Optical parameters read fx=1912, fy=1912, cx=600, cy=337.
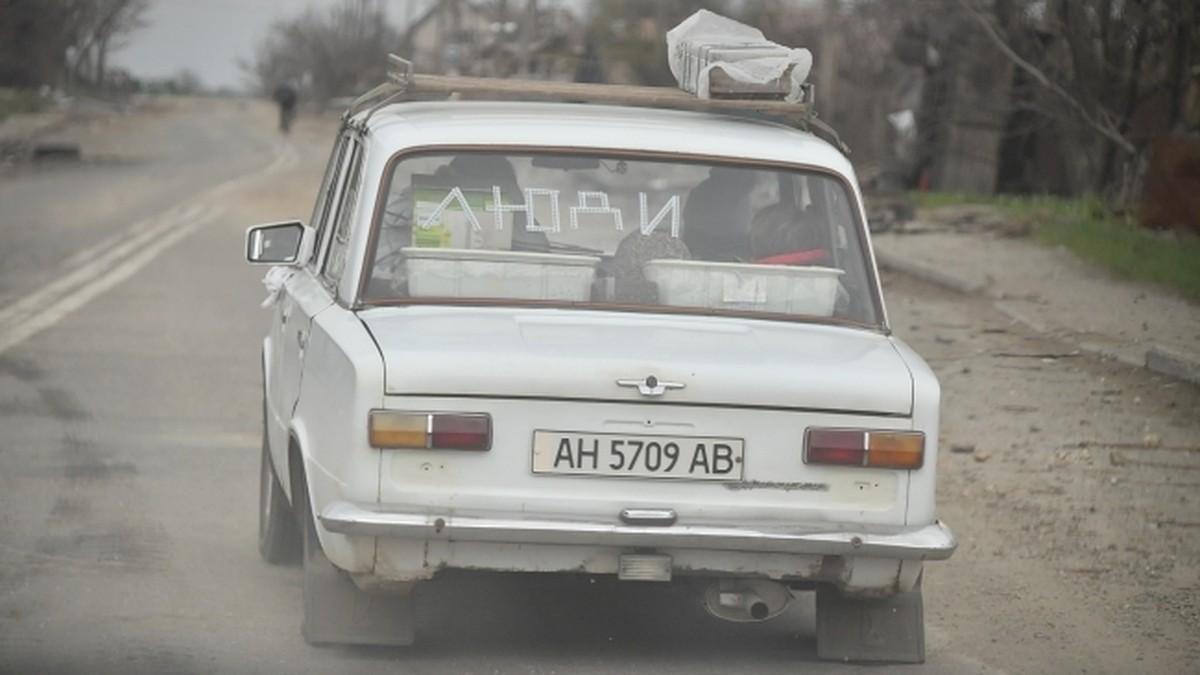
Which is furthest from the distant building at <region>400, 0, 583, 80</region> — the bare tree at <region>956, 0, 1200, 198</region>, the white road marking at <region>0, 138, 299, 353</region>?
the bare tree at <region>956, 0, 1200, 198</region>

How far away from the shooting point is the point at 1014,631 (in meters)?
6.12

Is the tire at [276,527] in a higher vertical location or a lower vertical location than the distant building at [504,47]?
higher

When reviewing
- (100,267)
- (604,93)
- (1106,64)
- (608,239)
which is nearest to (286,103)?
(1106,64)

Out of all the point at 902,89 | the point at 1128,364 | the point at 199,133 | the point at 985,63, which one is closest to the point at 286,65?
the point at 199,133

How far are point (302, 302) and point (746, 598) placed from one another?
5.73ft

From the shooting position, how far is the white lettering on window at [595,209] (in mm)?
5555

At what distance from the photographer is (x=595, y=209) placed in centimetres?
559

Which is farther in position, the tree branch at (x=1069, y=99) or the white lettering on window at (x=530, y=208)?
the tree branch at (x=1069, y=99)

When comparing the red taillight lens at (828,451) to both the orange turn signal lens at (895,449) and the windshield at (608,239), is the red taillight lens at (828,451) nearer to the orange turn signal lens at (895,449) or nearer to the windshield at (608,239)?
the orange turn signal lens at (895,449)

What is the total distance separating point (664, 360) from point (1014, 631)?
1976 mm

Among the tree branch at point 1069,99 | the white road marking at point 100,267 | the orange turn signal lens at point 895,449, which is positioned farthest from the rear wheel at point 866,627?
the tree branch at point 1069,99

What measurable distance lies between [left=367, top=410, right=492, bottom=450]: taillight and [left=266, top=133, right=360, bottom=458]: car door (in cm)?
93

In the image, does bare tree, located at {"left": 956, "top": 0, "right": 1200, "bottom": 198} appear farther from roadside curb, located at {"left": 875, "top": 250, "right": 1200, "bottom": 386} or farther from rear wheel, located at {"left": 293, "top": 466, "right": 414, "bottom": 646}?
rear wheel, located at {"left": 293, "top": 466, "right": 414, "bottom": 646}

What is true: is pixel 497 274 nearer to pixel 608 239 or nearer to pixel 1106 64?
pixel 608 239
